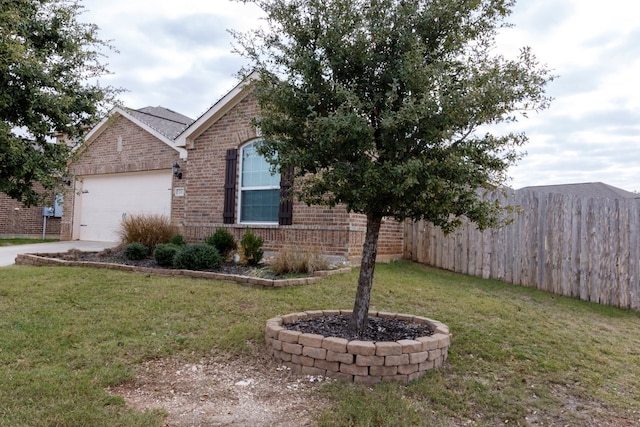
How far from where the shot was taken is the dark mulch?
4117mm

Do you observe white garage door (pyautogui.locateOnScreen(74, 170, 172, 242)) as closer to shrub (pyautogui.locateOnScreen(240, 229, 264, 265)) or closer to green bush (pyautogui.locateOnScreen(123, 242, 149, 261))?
green bush (pyautogui.locateOnScreen(123, 242, 149, 261))

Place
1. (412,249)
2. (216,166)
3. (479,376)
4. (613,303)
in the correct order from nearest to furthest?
(479,376), (613,303), (412,249), (216,166)

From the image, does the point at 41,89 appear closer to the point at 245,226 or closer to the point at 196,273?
the point at 196,273

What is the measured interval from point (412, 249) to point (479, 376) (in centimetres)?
615

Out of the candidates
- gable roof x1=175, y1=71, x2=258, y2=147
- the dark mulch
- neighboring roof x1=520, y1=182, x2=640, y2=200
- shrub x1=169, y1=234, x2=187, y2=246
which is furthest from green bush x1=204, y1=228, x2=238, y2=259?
neighboring roof x1=520, y1=182, x2=640, y2=200

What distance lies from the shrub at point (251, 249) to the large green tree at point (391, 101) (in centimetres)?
440

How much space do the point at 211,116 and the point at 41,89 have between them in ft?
19.3

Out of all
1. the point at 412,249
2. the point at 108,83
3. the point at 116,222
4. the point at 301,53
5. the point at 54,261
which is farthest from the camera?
the point at 116,222

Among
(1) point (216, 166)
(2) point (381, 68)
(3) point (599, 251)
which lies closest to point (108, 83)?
(2) point (381, 68)

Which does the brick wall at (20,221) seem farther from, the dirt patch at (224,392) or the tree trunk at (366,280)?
the tree trunk at (366,280)

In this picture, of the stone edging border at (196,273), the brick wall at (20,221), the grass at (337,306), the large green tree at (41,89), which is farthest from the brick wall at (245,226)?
the brick wall at (20,221)

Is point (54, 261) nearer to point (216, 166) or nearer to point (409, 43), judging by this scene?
point (216, 166)

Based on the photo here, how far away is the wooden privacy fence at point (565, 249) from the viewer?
22.8 ft

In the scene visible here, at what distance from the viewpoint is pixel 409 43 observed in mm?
3898
